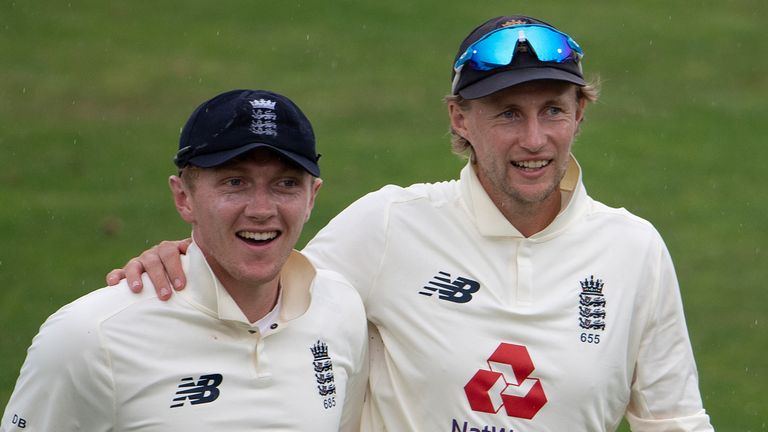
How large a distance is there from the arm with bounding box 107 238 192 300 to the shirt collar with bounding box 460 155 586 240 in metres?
1.14

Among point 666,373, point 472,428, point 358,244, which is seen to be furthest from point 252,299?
point 666,373

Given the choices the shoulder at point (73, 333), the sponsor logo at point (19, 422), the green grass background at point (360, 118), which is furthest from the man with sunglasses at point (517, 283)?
the green grass background at point (360, 118)

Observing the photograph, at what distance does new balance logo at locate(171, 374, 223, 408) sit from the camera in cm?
445

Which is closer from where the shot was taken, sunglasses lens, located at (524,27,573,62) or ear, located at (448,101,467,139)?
sunglasses lens, located at (524,27,573,62)

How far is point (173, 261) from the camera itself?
4.66 meters

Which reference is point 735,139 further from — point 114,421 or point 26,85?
point 114,421

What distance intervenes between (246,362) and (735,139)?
34.2 ft

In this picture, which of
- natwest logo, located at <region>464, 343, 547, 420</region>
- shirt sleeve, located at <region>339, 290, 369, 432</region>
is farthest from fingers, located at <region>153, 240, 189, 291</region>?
natwest logo, located at <region>464, 343, 547, 420</region>

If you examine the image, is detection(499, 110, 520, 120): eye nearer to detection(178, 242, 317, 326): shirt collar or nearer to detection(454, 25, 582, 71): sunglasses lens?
detection(454, 25, 582, 71): sunglasses lens

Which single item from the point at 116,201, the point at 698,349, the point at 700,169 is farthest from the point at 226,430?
the point at 700,169

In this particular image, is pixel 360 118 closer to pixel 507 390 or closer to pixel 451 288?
pixel 451 288

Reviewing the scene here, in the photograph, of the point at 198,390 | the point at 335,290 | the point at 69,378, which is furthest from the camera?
the point at 335,290

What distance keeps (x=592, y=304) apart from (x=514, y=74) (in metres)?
0.85

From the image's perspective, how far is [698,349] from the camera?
10602 millimetres
